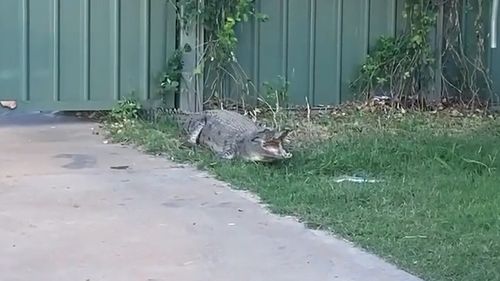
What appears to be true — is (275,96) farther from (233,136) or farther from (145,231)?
(145,231)

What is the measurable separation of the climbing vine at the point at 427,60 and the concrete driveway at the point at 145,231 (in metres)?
3.07

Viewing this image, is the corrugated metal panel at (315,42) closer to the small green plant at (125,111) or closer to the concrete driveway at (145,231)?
the small green plant at (125,111)

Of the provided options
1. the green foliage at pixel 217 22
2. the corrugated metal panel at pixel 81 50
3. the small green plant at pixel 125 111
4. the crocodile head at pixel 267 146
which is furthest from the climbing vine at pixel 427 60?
the crocodile head at pixel 267 146

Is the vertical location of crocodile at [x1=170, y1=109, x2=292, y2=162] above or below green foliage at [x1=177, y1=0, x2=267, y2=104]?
below

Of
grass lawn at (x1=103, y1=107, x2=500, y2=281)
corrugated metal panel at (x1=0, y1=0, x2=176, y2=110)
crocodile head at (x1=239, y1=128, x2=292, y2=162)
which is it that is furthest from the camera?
corrugated metal panel at (x1=0, y1=0, x2=176, y2=110)

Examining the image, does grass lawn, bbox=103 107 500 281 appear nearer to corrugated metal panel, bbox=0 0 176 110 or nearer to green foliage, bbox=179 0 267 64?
corrugated metal panel, bbox=0 0 176 110

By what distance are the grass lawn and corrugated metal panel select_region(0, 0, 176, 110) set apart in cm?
49

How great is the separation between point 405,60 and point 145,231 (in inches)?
190

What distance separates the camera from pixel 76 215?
507cm

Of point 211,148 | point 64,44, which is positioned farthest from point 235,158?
point 64,44

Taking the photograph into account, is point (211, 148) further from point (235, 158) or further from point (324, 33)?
point (324, 33)

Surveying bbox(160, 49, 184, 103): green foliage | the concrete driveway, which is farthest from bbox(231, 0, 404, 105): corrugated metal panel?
the concrete driveway

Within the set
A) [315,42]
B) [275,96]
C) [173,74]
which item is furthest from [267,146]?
[315,42]

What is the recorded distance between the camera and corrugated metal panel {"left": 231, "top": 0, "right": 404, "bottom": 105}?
8867 millimetres
